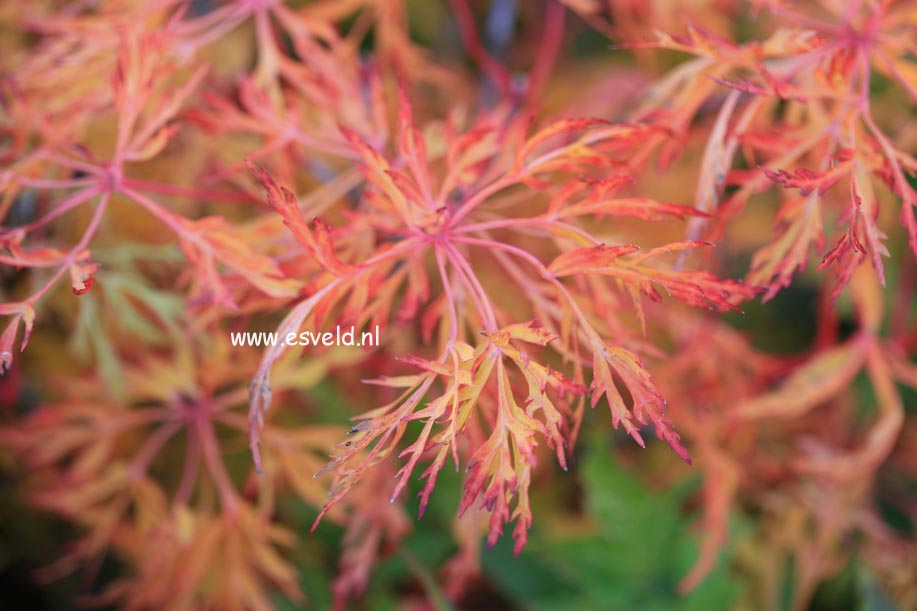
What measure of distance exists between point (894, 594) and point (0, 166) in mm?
979

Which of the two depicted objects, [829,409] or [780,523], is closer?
[780,523]

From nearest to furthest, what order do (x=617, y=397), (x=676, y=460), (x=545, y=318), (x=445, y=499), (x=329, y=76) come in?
(x=617, y=397)
(x=545, y=318)
(x=329, y=76)
(x=445, y=499)
(x=676, y=460)

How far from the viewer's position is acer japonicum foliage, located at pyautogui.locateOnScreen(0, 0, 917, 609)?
454mm

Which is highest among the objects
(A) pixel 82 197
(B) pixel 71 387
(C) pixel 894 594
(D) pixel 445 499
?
(A) pixel 82 197

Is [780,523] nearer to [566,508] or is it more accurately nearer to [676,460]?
[676,460]

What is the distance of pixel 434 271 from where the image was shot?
0.90 m

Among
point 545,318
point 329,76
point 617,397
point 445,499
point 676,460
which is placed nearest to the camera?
point 617,397

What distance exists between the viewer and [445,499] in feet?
2.79

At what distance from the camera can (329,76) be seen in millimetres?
662

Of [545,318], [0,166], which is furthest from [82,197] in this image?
[545,318]

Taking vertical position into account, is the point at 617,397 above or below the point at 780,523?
above

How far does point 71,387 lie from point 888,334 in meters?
0.99

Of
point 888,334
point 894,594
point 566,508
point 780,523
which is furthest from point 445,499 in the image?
point 888,334

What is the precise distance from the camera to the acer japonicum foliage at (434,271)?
0.45m
